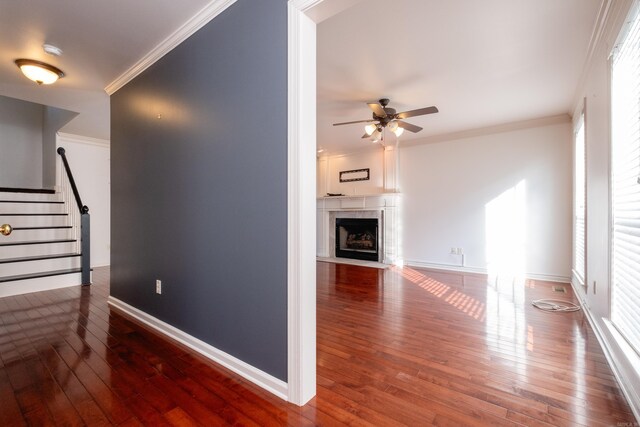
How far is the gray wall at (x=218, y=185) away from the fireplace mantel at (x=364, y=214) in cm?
414

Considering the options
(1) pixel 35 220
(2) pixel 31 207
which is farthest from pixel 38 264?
(2) pixel 31 207

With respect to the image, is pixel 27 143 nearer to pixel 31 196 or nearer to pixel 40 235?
pixel 31 196

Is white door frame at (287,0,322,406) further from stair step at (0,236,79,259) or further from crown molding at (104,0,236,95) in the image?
stair step at (0,236,79,259)

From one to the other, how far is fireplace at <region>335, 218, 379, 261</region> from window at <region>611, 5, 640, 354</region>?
408cm

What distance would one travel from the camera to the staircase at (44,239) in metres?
3.61

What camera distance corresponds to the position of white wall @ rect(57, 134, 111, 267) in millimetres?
5156

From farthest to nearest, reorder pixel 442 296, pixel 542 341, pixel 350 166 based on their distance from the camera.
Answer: pixel 350 166
pixel 442 296
pixel 542 341

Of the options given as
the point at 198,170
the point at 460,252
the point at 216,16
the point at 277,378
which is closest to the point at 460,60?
the point at 216,16

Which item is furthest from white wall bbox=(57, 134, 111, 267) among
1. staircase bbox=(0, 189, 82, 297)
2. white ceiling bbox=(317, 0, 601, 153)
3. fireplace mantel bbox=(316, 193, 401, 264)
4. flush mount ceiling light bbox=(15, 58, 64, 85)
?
white ceiling bbox=(317, 0, 601, 153)

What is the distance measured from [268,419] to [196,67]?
2301 mm

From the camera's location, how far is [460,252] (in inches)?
196

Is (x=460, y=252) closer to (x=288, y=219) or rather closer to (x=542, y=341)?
(x=542, y=341)

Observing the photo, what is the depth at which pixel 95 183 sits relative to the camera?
5.39 metres

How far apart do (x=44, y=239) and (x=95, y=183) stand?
1502 mm
